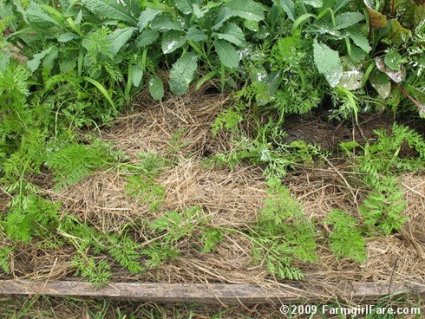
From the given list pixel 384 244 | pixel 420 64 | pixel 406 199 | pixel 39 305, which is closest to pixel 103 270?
pixel 39 305

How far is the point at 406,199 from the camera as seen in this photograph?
2088mm

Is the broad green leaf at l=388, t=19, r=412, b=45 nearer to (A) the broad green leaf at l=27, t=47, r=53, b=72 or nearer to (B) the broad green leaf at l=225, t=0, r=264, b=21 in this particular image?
(B) the broad green leaf at l=225, t=0, r=264, b=21

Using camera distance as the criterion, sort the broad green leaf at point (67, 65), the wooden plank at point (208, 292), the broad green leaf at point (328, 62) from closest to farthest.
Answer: the wooden plank at point (208, 292) < the broad green leaf at point (328, 62) < the broad green leaf at point (67, 65)

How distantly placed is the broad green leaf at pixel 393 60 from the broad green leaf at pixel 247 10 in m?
0.58

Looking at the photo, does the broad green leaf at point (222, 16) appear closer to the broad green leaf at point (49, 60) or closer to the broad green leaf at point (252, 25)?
the broad green leaf at point (252, 25)

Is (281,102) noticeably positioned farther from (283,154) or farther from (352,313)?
(352,313)

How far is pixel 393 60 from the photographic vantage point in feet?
7.16

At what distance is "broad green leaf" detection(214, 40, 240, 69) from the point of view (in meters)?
2.11

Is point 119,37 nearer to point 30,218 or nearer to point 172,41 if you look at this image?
point 172,41

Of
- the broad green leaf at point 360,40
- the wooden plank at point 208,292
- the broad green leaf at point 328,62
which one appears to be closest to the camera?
the wooden plank at point 208,292

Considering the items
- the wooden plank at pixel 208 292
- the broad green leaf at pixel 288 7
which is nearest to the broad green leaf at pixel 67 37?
the broad green leaf at pixel 288 7

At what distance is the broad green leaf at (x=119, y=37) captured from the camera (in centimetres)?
215

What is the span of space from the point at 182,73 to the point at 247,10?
1.25 ft

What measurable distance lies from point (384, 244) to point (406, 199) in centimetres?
22
